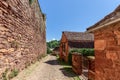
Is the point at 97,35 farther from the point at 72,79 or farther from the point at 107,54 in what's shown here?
the point at 72,79

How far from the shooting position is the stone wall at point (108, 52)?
9.96 feet

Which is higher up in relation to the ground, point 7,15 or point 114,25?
point 7,15

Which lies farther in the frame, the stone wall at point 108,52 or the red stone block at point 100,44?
the red stone block at point 100,44

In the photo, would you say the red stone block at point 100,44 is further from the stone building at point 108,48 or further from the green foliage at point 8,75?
the green foliage at point 8,75

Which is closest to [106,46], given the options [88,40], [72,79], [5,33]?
[5,33]

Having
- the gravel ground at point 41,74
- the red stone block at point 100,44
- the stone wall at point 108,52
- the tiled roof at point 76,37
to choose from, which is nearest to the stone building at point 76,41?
the tiled roof at point 76,37

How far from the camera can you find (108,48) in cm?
339

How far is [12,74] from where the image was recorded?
23.6ft

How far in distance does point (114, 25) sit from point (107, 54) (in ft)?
2.65

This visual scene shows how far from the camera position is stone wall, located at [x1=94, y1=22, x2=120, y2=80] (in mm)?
3035

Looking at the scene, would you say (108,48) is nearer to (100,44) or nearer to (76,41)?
(100,44)

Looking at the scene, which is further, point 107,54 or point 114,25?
point 107,54

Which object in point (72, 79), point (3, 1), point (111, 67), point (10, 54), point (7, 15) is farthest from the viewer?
point (72, 79)

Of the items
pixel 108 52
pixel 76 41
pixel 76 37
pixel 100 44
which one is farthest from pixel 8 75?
pixel 76 37
